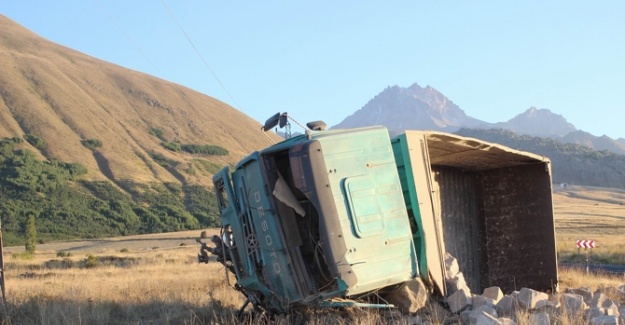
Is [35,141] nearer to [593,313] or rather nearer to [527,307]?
[527,307]

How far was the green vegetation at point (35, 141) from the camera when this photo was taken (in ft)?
202

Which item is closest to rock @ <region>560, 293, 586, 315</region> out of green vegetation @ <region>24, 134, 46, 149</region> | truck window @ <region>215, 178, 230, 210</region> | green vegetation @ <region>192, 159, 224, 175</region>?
truck window @ <region>215, 178, 230, 210</region>

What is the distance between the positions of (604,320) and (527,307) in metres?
0.70

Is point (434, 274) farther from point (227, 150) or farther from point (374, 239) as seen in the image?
point (227, 150)

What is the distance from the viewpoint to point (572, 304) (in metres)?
6.00

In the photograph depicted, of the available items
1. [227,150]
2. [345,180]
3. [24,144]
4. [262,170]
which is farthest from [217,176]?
[227,150]

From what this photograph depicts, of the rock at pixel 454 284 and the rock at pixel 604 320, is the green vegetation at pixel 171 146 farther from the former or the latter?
the rock at pixel 604 320

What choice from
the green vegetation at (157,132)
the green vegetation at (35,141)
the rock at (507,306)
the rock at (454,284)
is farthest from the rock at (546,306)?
the green vegetation at (157,132)

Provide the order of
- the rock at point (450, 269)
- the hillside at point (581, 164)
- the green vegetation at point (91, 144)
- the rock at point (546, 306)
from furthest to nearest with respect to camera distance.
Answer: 1. the hillside at point (581, 164)
2. the green vegetation at point (91, 144)
3. the rock at point (450, 269)
4. the rock at point (546, 306)

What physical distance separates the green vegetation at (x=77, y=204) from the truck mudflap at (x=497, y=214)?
47850mm

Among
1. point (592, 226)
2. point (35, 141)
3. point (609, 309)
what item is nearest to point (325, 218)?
point (609, 309)

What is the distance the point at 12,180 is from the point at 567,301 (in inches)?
2242

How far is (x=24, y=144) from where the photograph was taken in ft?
197

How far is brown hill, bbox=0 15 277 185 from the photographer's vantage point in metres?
64.2
